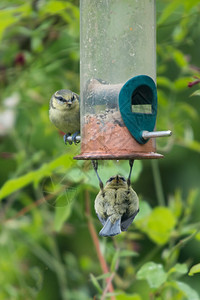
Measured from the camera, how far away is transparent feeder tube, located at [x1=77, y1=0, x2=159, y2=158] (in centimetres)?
254

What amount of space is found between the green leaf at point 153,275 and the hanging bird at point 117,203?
27 centimetres

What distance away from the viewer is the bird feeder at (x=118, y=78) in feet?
8.11

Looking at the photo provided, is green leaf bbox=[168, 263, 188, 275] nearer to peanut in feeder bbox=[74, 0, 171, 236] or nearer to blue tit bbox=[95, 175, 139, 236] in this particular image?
blue tit bbox=[95, 175, 139, 236]

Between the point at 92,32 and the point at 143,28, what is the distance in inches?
9.2

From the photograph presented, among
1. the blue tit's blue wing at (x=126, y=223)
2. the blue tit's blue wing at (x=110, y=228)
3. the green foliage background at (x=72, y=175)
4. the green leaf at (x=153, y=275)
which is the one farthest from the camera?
the green foliage background at (x=72, y=175)

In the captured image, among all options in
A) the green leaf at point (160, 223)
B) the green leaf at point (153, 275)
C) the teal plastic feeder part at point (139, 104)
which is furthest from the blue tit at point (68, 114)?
the green leaf at point (153, 275)

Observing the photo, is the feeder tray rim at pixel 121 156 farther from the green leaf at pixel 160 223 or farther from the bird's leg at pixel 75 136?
the green leaf at pixel 160 223

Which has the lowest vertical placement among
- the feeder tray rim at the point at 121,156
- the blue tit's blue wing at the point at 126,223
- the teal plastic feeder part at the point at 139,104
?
the blue tit's blue wing at the point at 126,223

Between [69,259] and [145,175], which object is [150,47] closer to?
[69,259]

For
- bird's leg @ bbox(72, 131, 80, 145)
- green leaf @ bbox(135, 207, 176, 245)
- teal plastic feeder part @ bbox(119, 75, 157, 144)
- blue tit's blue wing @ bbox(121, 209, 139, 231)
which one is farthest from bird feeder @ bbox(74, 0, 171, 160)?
green leaf @ bbox(135, 207, 176, 245)

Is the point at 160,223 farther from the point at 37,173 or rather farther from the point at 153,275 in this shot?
the point at 37,173

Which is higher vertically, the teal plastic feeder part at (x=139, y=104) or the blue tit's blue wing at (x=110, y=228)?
the teal plastic feeder part at (x=139, y=104)

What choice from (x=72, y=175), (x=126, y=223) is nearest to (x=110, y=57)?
(x=72, y=175)

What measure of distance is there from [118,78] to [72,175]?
1.60 feet
